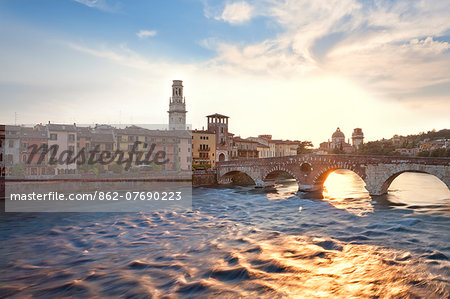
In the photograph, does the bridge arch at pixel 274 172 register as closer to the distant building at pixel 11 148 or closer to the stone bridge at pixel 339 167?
the stone bridge at pixel 339 167

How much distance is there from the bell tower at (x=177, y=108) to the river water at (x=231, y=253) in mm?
46572

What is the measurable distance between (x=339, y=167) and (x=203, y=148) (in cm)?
3326

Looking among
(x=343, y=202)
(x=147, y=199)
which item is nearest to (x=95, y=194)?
(x=147, y=199)

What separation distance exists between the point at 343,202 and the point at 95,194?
2833cm

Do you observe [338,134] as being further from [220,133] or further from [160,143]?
[160,143]

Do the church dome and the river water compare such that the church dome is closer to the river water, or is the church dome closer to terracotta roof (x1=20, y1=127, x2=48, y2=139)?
the river water

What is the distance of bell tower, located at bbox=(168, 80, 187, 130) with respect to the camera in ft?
236

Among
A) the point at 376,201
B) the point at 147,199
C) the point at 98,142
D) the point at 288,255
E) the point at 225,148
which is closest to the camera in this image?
the point at 288,255

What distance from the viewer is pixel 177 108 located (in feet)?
236

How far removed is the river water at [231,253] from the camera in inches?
477

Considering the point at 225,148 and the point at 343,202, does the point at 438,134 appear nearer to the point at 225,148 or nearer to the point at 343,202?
the point at 225,148

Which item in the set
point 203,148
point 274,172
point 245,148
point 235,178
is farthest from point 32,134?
point 245,148

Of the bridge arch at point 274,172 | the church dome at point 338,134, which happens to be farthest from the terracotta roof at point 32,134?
the church dome at point 338,134

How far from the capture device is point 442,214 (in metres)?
24.2
